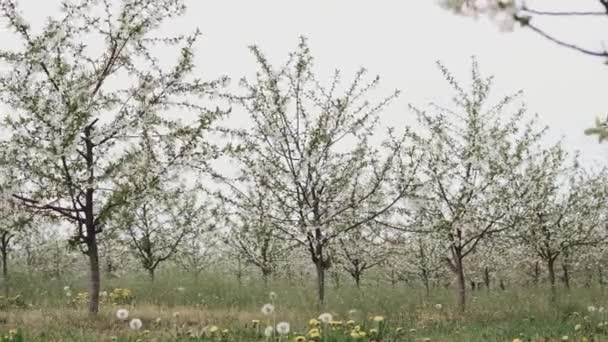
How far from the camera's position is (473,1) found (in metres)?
2.09

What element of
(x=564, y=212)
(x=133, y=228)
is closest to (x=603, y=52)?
(x=564, y=212)

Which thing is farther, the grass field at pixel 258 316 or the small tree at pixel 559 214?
the small tree at pixel 559 214

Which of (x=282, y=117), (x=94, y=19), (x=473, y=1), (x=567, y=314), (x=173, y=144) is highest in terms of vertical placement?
(x=94, y=19)

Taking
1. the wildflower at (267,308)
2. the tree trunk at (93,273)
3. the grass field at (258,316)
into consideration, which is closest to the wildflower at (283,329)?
the grass field at (258,316)

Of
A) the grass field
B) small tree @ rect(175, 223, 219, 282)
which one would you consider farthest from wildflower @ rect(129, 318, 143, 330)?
small tree @ rect(175, 223, 219, 282)

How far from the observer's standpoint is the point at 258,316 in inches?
392

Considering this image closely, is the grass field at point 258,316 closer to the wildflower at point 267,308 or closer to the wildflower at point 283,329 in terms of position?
the wildflower at point 283,329

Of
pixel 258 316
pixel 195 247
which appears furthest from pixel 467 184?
pixel 195 247

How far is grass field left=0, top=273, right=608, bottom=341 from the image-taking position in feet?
19.5

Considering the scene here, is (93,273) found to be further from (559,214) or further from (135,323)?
(559,214)

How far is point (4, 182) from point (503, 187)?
1014 centimetres

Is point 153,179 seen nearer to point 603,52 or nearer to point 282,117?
point 282,117

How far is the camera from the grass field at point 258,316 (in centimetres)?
593

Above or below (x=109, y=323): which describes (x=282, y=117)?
above
